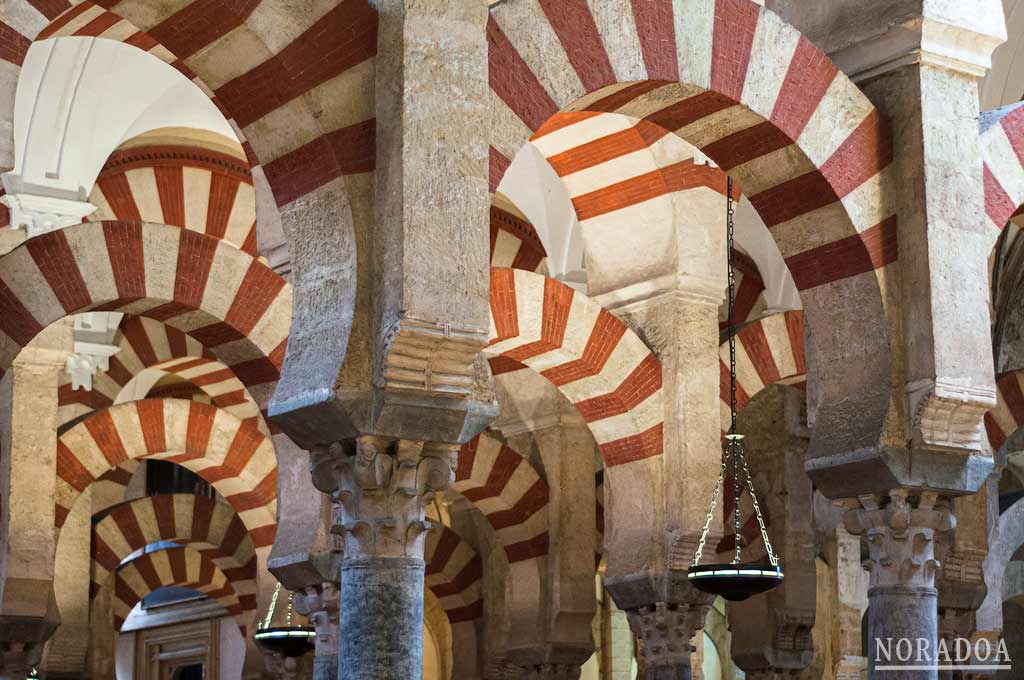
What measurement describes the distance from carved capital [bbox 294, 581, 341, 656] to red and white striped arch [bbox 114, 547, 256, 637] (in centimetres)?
682

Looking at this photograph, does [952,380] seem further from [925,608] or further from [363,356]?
[363,356]

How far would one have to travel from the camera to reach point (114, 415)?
9.64m

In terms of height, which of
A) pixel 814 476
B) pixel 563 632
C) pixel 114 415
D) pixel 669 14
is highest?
pixel 669 14

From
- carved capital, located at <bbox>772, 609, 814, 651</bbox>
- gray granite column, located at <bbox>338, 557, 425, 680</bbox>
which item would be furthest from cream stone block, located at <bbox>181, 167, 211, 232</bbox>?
gray granite column, located at <bbox>338, 557, 425, 680</bbox>

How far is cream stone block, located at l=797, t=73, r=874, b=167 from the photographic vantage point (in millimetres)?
5871

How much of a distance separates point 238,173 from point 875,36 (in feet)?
17.2

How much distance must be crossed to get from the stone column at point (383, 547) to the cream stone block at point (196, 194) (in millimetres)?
6064

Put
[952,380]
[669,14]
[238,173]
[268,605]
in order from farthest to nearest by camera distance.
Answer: [238,173], [268,605], [952,380], [669,14]

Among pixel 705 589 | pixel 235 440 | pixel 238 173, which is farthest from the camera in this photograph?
pixel 238 173

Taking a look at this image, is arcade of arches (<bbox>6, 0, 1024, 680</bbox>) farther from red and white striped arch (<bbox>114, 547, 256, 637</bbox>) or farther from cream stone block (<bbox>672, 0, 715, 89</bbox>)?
red and white striped arch (<bbox>114, 547, 256, 637</bbox>)

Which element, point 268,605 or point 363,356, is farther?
point 268,605

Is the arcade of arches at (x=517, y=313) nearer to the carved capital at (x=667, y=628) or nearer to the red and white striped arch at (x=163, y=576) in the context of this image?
the carved capital at (x=667, y=628)

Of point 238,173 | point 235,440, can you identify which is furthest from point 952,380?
point 238,173

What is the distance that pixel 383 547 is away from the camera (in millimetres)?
4508
